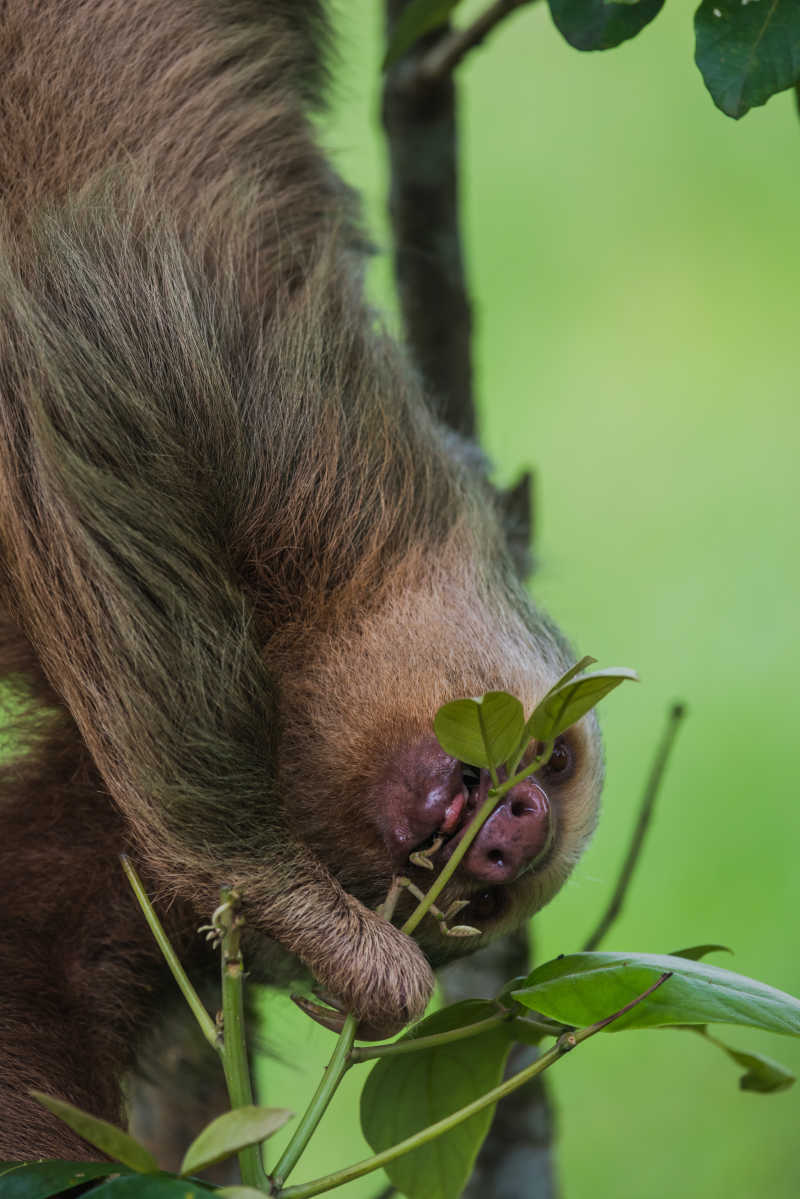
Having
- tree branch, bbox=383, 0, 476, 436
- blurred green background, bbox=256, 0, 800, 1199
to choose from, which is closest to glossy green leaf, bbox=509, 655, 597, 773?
tree branch, bbox=383, 0, 476, 436

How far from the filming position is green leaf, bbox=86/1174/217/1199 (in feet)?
3.78

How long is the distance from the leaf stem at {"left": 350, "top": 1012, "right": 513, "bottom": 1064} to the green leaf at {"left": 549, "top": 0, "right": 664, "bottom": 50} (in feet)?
3.51

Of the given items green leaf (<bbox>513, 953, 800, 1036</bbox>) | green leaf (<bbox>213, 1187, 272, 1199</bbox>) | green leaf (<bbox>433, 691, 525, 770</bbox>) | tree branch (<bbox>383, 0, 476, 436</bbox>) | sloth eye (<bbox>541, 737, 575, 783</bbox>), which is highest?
tree branch (<bbox>383, 0, 476, 436</bbox>)

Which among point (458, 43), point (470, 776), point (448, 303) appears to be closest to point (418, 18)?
point (458, 43)

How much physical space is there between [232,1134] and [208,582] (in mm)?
764

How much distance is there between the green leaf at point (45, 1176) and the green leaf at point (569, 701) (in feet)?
1.83

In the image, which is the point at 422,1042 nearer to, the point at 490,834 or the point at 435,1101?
the point at 435,1101

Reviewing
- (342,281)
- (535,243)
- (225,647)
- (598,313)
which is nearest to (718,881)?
(598,313)

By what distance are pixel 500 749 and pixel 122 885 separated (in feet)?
2.79

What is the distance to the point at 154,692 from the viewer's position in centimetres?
163

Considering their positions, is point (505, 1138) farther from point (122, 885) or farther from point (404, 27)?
point (404, 27)

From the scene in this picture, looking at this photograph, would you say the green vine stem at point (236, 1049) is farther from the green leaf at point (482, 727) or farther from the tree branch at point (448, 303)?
the tree branch at point (448, 303)

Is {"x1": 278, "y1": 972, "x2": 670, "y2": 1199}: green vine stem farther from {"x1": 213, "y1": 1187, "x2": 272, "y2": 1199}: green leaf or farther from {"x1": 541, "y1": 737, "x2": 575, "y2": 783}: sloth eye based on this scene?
{"x1": 541, "y1": 737, "x2": 575, "y2": 783}: sloth eye

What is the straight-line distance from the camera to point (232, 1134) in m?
1.16
